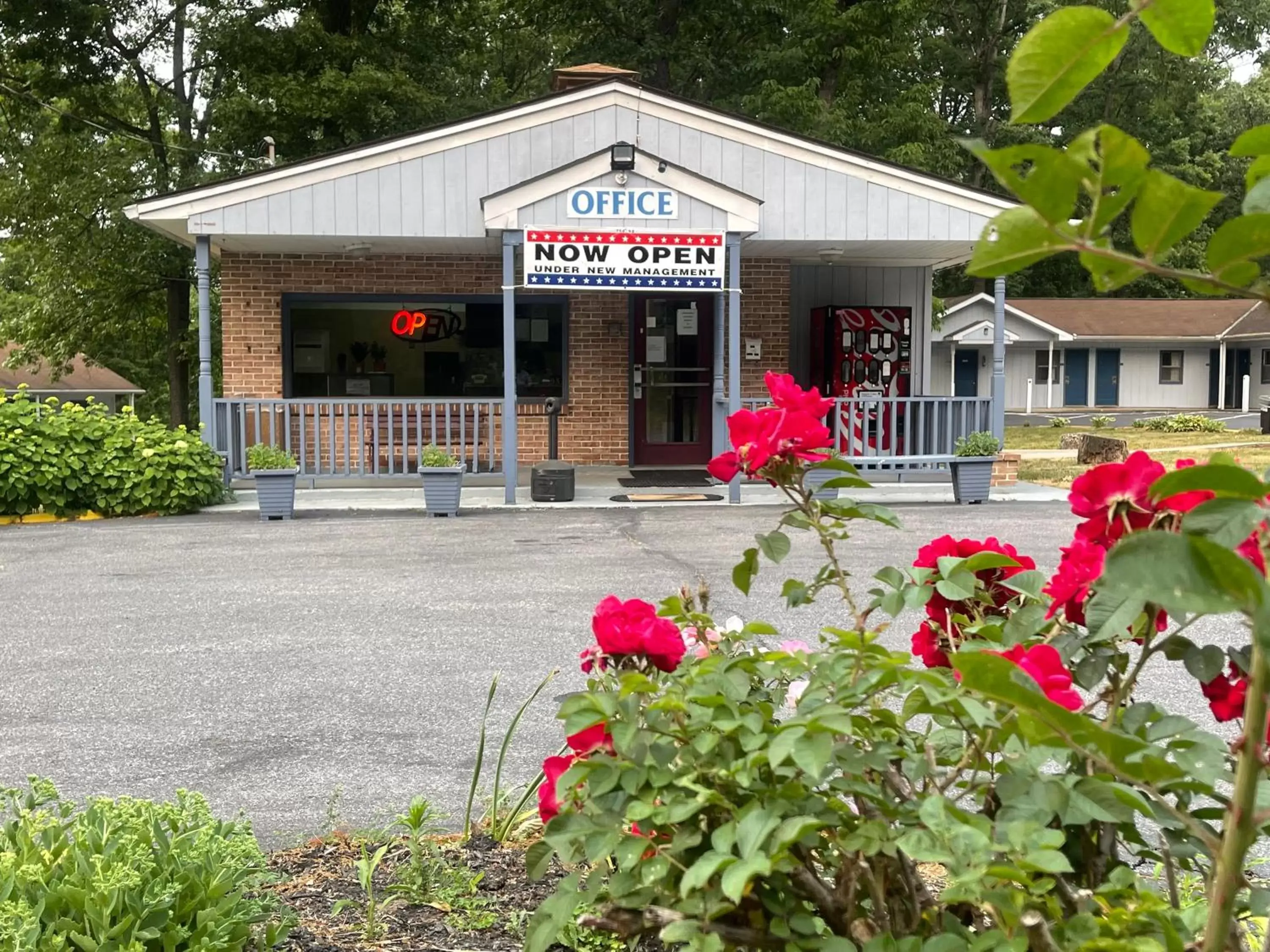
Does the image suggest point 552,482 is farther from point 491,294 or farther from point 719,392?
point 491,294

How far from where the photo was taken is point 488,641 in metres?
6.60

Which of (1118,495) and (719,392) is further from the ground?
(719,392)

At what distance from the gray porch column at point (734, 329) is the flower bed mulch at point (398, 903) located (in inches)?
381

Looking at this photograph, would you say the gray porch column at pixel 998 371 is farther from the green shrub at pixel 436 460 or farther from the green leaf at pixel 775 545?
the green leaf at pixel 775 545

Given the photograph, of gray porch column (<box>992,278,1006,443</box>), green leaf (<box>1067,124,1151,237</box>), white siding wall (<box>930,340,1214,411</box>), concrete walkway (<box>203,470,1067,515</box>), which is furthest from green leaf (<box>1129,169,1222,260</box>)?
white siding wall (<box>930,340,1214,411</box>)

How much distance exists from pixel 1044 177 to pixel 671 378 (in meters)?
15.5

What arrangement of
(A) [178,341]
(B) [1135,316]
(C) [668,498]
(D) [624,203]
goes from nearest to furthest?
(D) [624,203]
(C) [668,498]
(A) [178,341]
(B) [1135,316]

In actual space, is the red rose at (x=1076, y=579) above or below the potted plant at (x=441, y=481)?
above

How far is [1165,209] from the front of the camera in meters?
0.90

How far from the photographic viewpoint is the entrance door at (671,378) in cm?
1616

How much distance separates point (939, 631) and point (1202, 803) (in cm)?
214

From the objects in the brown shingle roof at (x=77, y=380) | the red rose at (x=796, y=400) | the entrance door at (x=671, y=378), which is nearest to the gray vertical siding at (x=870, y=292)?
the entrance door at (x=671, y=378)

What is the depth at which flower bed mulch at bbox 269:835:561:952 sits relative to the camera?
110 inches

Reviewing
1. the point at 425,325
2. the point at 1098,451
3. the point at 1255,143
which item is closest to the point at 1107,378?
the point at 1098,451
